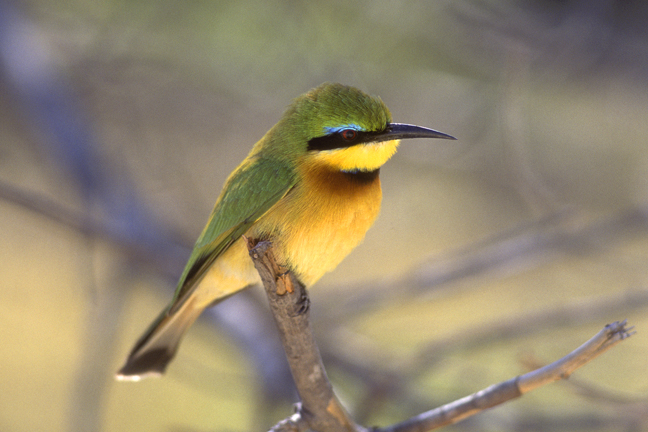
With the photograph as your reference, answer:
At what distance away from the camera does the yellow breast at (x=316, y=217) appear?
1.79 m

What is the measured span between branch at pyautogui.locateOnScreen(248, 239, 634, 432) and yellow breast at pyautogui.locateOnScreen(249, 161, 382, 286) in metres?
0.23

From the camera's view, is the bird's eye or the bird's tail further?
the bird's tail

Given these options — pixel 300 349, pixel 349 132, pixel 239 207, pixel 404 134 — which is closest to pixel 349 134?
pixel 349 132

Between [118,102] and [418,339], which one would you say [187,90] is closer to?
[118,102]

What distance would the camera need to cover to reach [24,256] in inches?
154

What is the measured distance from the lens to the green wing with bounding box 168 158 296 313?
71.9 inches

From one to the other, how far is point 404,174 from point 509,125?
5.24 feet

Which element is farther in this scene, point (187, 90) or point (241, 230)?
point (187, 90)

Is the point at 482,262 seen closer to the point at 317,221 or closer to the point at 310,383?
the point at 317,221

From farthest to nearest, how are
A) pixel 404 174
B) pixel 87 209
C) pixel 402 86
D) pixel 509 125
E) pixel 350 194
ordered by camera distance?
pixel 404 174
pixel 402 86
pixel 509 125
pixel 87 209
pixel 350 194

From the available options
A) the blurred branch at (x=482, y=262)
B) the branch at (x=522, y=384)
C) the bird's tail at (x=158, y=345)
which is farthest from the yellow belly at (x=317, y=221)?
the blurred branch at (x=482, y=262)

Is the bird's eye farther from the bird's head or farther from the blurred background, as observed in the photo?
the blurred background

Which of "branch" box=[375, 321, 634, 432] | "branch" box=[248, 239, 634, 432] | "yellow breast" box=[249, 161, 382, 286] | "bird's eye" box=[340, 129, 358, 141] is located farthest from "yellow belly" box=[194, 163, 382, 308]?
"branch" box=[375, 321, 634, 432]

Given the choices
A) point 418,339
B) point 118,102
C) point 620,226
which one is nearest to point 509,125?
point 620,226
